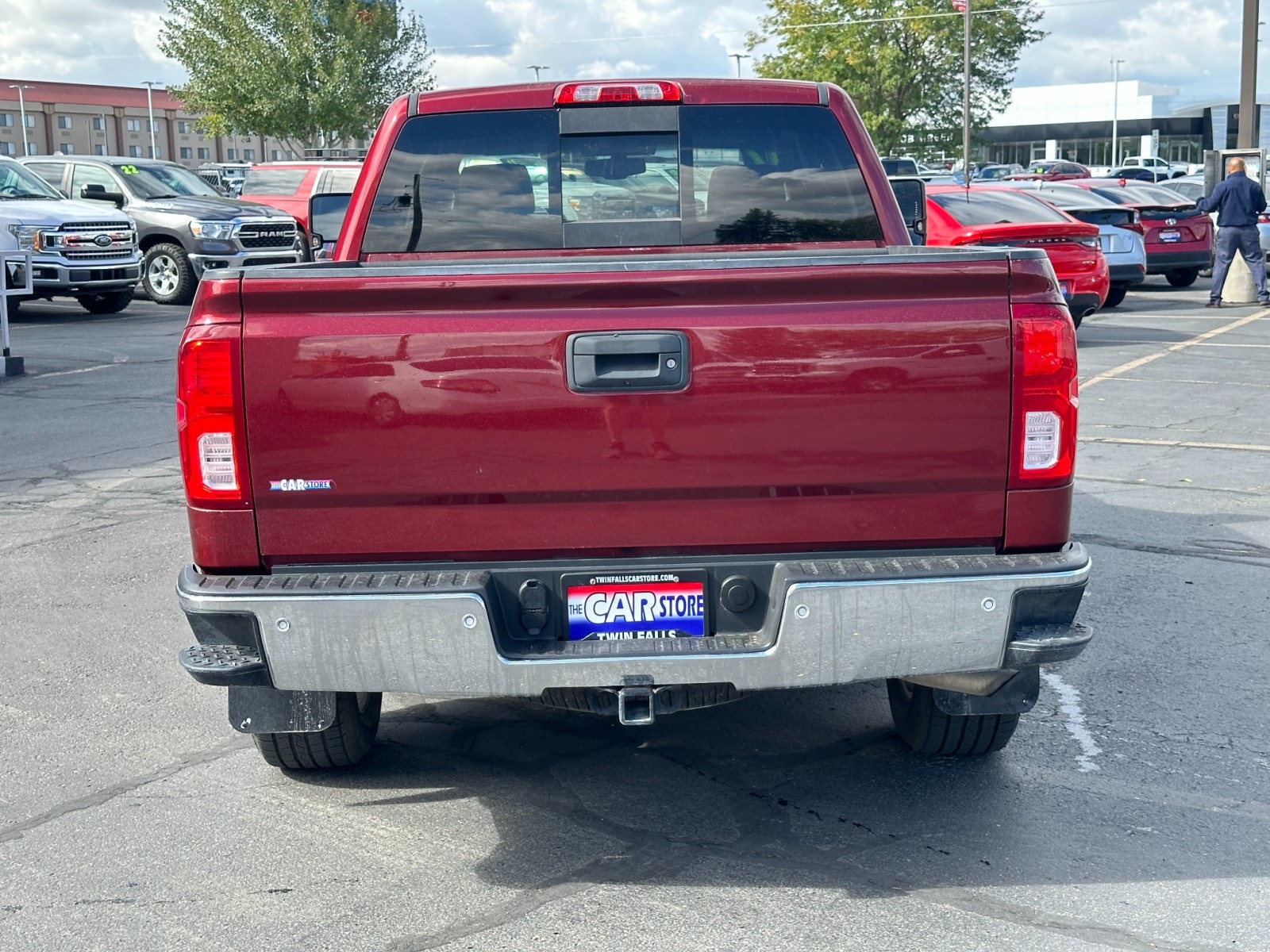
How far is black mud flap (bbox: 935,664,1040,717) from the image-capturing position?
393cm

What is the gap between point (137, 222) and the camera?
20172 mm

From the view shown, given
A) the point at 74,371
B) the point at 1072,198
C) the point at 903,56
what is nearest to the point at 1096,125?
the point at 903,56

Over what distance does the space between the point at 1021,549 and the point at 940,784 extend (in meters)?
0.99

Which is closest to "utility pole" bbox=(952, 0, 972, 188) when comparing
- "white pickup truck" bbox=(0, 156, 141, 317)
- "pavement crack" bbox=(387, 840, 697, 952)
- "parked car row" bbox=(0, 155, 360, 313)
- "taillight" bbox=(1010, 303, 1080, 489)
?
"parked car row" bbox=(0, 155, 360, 313)

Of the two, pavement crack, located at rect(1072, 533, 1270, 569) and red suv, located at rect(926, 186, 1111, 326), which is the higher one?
red suv, located at rect(926, 186, 1111, 326)

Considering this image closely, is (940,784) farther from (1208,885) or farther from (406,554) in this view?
(406,554)

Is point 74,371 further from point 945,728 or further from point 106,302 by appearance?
point 945,728

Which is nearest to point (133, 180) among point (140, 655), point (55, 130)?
point (140, 655)

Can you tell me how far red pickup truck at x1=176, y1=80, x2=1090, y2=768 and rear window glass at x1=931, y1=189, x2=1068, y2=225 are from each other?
1302 cm

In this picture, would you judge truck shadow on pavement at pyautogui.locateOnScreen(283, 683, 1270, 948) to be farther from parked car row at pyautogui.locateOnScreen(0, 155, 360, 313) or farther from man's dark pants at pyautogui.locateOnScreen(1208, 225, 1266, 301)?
man's dark pants at pyautogui.locateOnScreen(1208, 225, 1266, 301)

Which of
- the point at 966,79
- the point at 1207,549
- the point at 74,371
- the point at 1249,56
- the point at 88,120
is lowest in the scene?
the point at 1207,549

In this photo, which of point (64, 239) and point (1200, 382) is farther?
point (64, 239)

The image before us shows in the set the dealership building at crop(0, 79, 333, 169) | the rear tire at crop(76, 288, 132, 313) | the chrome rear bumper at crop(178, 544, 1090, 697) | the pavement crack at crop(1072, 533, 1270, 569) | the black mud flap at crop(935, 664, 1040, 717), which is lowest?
the pavement crack at crop(1072, 533, 1270, 569)

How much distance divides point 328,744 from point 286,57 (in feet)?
140
